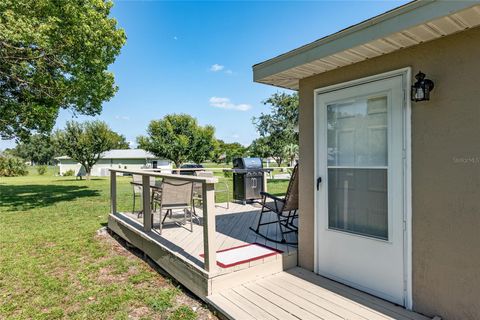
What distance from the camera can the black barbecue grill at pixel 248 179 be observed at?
24.1 feet

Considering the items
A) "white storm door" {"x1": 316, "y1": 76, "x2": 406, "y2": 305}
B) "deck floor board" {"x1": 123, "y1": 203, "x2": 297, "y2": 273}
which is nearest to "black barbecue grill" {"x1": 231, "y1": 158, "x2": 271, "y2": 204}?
"deck floor board" {"x1": 123, "y1": 203, "x2": 297, "y2": 273}

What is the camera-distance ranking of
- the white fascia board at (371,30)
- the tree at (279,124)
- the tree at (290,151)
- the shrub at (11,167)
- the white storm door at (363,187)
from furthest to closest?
the shrub at (11,167) < the tree at (279,124) < the tree at (290,151) < the white storm door at (363,187) < the white fascia board at (371,30)

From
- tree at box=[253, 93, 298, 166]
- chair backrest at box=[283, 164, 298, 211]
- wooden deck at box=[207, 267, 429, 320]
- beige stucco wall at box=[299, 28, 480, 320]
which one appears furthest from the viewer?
tree at box=[253, 93, 298, 166]

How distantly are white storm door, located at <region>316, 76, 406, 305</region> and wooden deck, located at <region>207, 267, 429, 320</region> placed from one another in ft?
0.48

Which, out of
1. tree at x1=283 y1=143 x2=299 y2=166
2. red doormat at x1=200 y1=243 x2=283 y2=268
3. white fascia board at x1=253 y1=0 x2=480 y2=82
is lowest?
red doormat at x1=200 y1=243 x2=283 y2=268

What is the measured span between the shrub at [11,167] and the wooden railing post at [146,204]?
32.4 m

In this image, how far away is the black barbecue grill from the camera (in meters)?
7.36

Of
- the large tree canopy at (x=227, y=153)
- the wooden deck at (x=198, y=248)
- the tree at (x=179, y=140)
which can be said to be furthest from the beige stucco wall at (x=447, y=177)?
the tree at (x=179, y=140)

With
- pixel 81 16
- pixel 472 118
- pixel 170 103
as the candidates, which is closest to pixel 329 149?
pixel 472 118

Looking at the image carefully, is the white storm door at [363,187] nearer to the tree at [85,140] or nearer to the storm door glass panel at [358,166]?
the storm door glass panel at [358,166]

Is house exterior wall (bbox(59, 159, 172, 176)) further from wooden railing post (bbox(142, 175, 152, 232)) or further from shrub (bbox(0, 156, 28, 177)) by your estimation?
wooden railing post (bbox(142, 175, 152, 232))

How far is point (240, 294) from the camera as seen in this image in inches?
110

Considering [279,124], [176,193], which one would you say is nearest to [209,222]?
[176,193]

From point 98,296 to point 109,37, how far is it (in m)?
10.2
